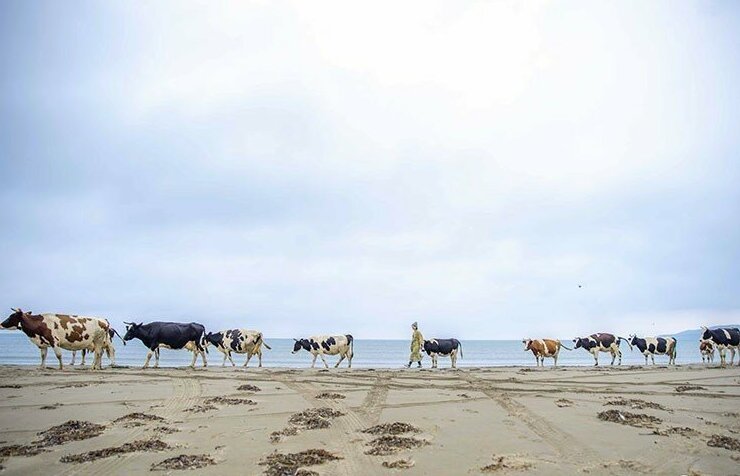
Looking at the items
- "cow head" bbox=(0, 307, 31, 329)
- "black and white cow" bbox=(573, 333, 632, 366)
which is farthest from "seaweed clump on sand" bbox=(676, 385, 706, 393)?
"cow head" bbox=(0, 307, 31, 329)

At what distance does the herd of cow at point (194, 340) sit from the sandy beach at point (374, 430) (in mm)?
6055

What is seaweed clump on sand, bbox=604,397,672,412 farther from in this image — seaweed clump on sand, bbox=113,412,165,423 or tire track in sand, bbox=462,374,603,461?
seaweed clump on sand, bbox=113,412,165,423

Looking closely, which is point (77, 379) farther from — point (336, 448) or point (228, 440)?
point (336, 448)

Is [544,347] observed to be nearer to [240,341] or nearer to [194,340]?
[240,341]

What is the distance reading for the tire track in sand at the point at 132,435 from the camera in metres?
5.28

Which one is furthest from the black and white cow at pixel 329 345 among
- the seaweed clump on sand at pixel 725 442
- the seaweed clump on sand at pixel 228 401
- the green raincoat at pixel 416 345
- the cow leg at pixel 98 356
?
the seaweed clump on sand at pixel 725 442

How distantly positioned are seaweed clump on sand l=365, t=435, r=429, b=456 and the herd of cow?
15.8 meters

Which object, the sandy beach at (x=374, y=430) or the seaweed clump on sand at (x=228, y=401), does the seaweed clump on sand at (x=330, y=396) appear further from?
the seaweed clump on sand at (x=228, y=401)

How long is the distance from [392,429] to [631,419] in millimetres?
4388

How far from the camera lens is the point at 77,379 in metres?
14.2

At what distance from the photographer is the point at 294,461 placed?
555cm

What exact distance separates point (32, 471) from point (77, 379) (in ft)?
34.3

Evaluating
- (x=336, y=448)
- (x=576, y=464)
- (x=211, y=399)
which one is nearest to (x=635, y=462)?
(x=576, y=464)

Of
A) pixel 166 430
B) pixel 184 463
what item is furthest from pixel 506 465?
pixel 166 430
